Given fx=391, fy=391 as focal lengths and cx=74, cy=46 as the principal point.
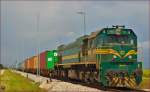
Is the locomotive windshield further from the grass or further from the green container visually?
the green container

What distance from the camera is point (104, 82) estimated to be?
28.1 metres

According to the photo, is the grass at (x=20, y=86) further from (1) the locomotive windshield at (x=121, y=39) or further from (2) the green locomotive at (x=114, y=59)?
(1) the locomotive windshield at (x=121, y=39)

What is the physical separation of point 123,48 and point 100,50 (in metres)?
1.75

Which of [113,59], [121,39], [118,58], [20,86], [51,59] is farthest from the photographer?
[51,59]

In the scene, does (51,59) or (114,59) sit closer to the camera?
(114,59)

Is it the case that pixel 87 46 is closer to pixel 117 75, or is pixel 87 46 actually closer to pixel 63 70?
pixel 117 75

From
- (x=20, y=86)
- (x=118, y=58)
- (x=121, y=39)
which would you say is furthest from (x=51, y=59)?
(x=118, y=58)

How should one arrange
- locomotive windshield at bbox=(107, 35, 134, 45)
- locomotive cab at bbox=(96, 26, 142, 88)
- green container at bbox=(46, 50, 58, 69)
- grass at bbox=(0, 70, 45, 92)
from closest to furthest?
grass at bbox=(0, 70, 45, 92)
locomotive cab at bbox=(96, 26, 142, 88)
locomotive windshield at bbox=(107, 35, 134, 45)
green container at bbox=(46, 50, 58, 69)

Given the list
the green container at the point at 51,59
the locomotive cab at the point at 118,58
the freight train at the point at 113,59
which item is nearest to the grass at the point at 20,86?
the freight train at the point at 113,59

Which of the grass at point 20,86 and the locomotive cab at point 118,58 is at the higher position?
the locomotive cab at point 118,58

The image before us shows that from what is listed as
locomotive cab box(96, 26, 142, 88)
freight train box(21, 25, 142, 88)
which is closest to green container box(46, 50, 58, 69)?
freight train box(21, 25, 142, 88)

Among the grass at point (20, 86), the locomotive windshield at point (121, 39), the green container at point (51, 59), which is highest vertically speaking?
the locomotive windshield at point (121, 39)

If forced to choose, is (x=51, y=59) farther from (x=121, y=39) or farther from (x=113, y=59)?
(x=113, y=59)

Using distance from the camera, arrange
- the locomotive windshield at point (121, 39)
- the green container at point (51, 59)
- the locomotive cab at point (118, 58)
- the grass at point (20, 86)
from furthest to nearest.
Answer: the green container at point (51, 59), the locomotive windshield at point (121, 39), the locomotive cab at point (118, 58), the grass at point (20, 86)
